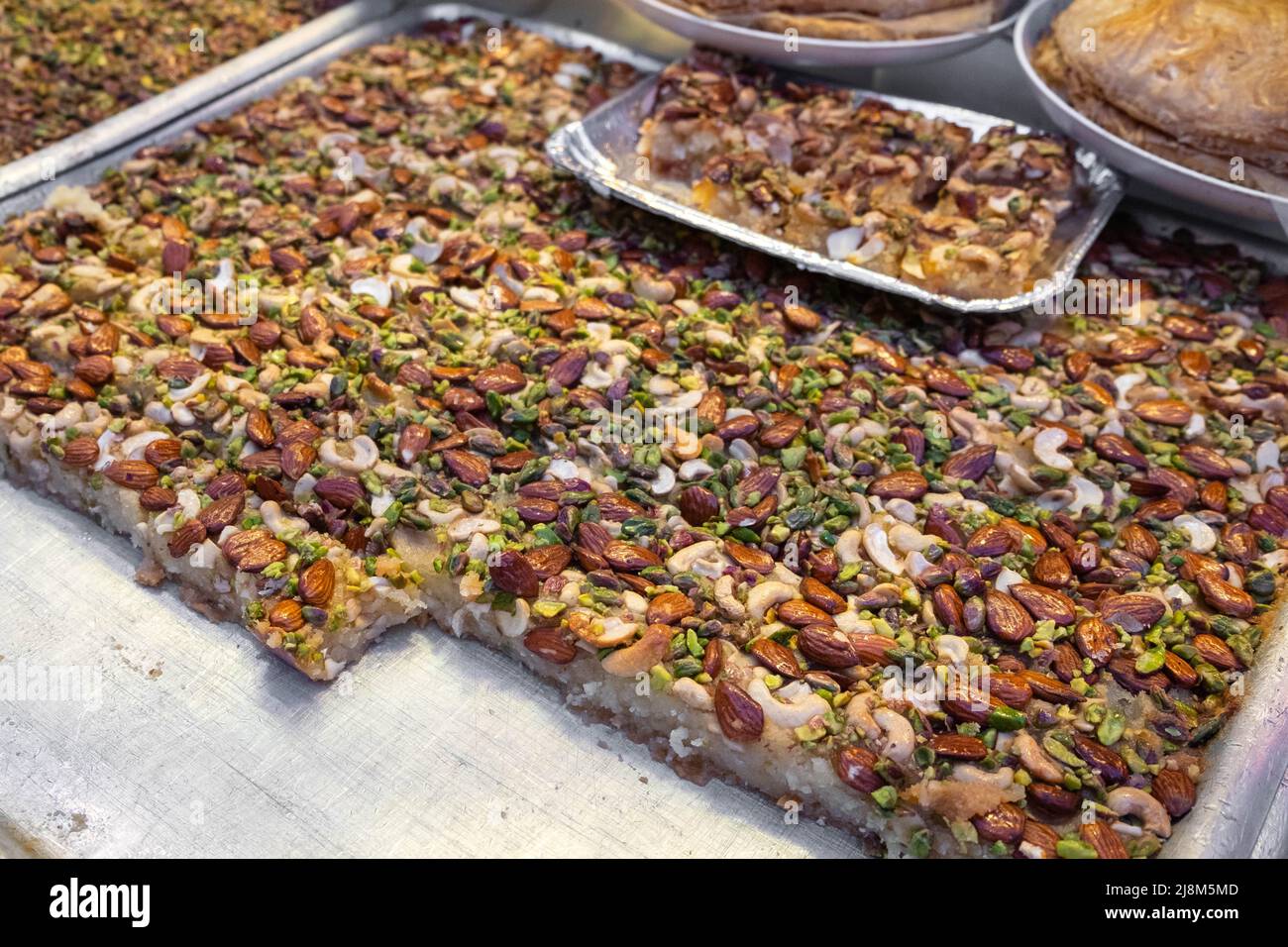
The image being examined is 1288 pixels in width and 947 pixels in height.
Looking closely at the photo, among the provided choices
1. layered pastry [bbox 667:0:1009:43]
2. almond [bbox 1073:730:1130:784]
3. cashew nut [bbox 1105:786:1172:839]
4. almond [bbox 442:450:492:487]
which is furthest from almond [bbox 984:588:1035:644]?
layered pastry [bbox 667:0:1009:43]

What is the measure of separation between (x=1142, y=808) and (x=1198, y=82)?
1953 mm

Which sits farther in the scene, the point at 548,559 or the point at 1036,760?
the point at 548,559

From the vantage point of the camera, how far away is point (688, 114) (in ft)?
10.7

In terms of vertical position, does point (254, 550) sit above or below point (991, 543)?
below

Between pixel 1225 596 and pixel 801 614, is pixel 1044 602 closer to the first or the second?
pixel 1225 596

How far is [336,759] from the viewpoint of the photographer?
7.10ft

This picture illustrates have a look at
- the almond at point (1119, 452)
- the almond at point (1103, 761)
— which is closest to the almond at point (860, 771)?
the almond at point (1103, 761)

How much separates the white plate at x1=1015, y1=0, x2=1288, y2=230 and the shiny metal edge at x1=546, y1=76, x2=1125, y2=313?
105 mm

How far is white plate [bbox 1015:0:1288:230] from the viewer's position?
2.80m

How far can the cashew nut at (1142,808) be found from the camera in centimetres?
189

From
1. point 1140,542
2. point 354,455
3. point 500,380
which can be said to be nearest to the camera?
point 1140,542

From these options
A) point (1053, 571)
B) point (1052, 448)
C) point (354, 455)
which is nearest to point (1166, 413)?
point (1052, 448)

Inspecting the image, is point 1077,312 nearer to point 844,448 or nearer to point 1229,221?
point 1229,221
